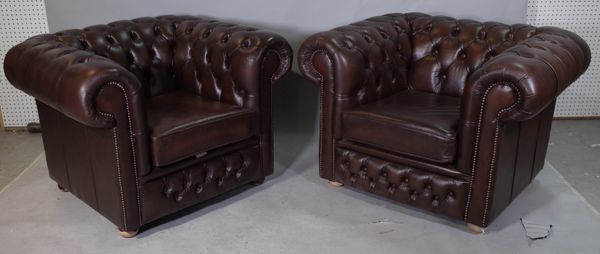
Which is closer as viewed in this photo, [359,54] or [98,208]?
[98,208]

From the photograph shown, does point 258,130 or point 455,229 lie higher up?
point 258,130

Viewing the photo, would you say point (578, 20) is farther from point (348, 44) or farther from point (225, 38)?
point (225, 38)

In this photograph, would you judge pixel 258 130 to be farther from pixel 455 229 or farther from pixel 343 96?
pixel 455 229

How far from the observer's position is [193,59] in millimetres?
2930

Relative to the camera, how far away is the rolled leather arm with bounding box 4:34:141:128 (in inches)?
82.4

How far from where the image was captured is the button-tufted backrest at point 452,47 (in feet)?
9.27

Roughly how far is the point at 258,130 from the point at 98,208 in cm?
83

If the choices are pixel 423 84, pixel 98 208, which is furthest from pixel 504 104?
pixel 98 208

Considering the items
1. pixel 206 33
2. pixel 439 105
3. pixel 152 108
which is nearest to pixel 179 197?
pixel 152 108

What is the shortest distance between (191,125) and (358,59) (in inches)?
33.5

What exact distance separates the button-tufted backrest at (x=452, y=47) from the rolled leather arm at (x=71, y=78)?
1528 millimetres

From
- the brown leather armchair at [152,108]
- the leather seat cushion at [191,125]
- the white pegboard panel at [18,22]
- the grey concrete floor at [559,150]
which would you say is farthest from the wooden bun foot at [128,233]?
the white pegboard panel at [18,22]

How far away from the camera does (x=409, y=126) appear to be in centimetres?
248

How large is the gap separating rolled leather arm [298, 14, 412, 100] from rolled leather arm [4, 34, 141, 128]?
88 centimetres
